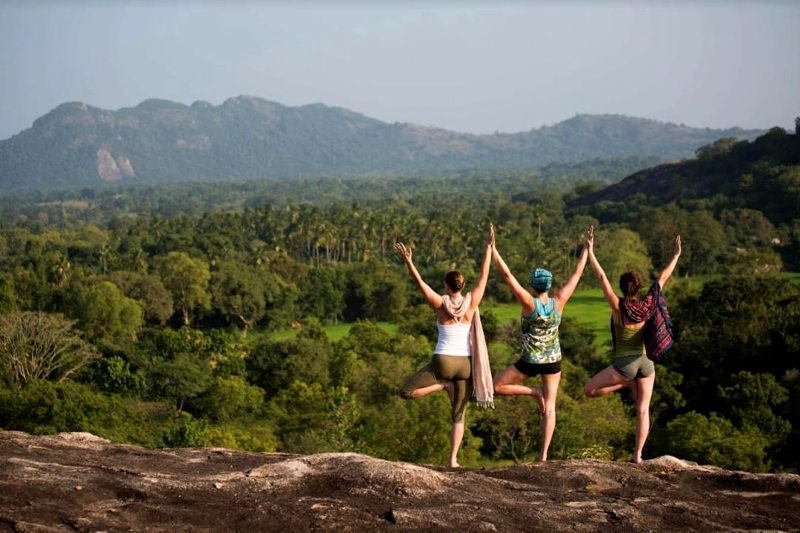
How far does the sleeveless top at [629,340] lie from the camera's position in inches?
377

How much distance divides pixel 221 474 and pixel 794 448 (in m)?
28.7

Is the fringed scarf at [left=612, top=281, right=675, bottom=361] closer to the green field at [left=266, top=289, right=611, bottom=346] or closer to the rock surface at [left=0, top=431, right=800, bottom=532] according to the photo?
the rock surface at [left=0, top=431, right=800, bottom=532]

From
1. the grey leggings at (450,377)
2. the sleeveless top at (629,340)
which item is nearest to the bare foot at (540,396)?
the grey leggings at (450,377)

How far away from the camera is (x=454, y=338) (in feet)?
30.7

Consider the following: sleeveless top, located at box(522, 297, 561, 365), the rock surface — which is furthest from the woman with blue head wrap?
the rock surface

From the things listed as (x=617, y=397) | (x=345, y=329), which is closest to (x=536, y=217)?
(x=345, y=329)

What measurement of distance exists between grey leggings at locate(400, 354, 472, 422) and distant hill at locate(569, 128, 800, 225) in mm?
97278

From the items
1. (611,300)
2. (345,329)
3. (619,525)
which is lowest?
(345,329)

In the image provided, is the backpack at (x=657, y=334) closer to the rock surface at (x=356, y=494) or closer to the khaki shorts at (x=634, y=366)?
the khaki shorts at (x=634, y=366)

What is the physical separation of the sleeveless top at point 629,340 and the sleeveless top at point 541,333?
74 centimetres

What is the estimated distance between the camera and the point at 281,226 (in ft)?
360

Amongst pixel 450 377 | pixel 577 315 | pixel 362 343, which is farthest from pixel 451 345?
pixel 577 315

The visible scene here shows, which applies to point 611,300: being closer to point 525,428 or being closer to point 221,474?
point 221,474

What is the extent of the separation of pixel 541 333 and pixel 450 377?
3.79 ft
